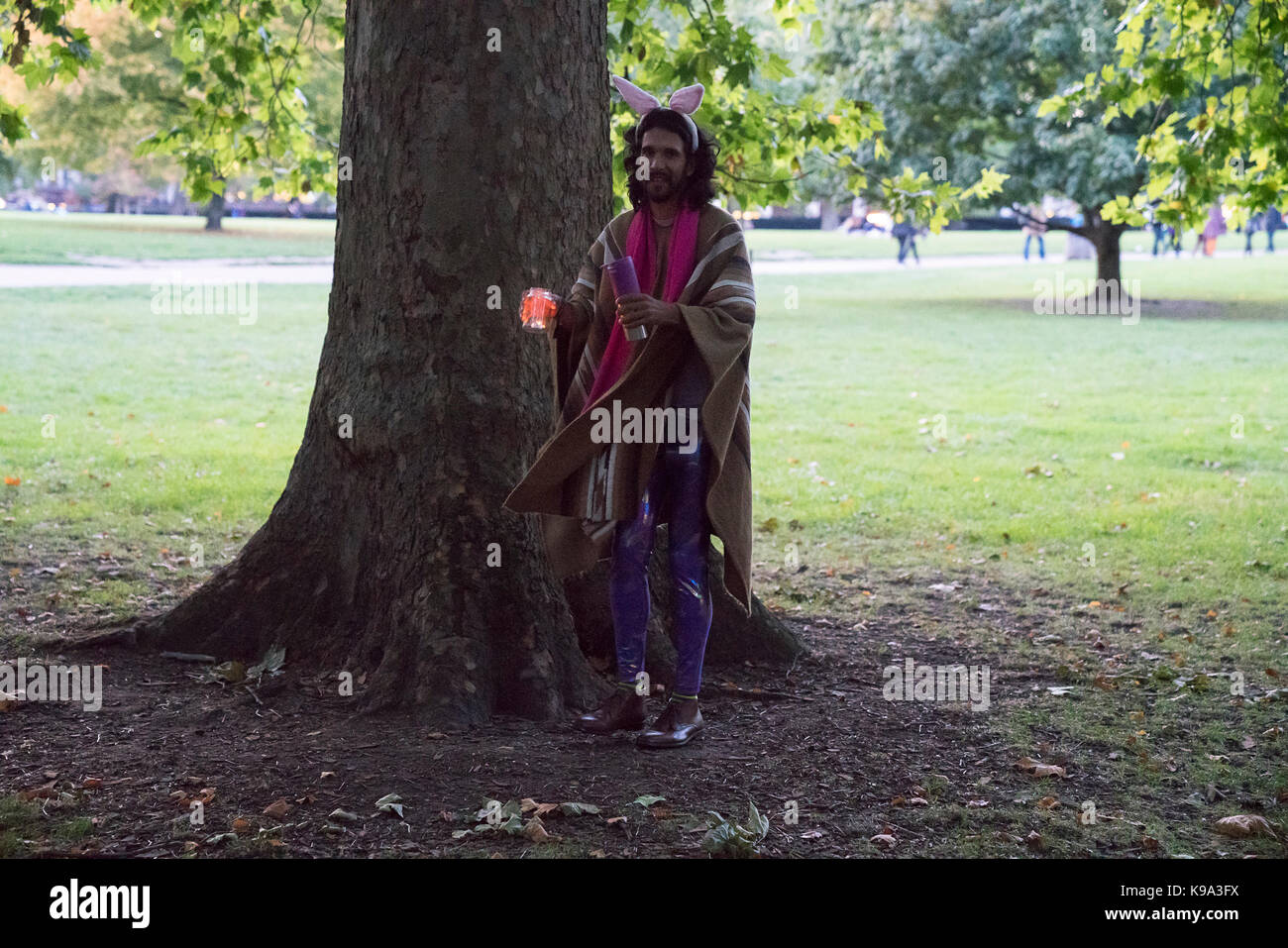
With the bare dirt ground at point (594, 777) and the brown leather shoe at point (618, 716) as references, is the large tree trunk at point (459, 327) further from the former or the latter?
the bare dirt ground at point (594, 777)

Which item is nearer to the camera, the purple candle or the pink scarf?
the purple candle

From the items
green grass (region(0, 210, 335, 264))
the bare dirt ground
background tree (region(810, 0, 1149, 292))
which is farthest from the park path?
the bare dirt ground

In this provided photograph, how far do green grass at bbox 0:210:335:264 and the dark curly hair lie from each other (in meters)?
23.2

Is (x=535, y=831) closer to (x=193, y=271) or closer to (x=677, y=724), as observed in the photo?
(x=677, y=724)

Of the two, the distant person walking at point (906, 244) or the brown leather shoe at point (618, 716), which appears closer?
the brown leather shoe at point (618, 716)

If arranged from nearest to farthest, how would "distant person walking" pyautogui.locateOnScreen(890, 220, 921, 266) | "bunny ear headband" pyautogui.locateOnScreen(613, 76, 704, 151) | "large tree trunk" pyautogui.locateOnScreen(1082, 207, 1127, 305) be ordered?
1. "bunny ear headband" pyautogui.locateOnScreen(613, 76, 704, 151)
2. "large tree trunk" pyautogui.locateOnScreen(1082, 207, 1127, 305)
3. "distant person walking" pyautogui.locateOnScreen(890, 220, 921, 266)

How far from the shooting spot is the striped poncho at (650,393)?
431 centimetres

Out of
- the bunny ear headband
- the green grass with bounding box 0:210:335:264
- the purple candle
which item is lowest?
the purple candle

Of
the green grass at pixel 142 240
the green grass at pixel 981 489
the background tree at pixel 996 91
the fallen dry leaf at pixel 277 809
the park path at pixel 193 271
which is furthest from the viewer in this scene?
the green grass at pixel 142 240

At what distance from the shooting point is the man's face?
4.34 meters

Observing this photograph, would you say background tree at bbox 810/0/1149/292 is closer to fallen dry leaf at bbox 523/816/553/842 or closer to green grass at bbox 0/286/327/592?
green grass at bbox 0/286/327/592

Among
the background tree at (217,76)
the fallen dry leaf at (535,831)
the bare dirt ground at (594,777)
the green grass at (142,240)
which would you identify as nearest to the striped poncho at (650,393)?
the bare dirt ground at (594,777)

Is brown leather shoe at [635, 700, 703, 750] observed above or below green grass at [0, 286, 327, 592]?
below

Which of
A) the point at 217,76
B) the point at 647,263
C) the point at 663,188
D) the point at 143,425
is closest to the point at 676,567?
the point at 647,263
